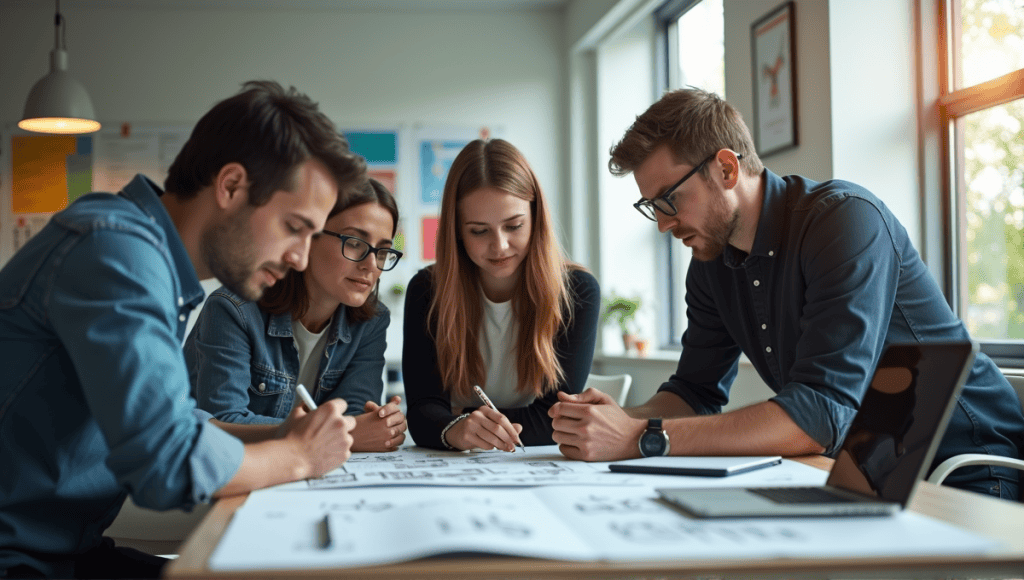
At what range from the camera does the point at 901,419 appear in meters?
0.98

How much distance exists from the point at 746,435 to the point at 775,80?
2.20 metres

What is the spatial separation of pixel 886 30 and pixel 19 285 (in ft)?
9.07

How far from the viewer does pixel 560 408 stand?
1.44m

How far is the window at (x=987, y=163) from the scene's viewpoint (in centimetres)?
249

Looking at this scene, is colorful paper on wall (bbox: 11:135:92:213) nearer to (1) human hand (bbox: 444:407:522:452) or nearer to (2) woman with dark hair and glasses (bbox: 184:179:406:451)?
(2) woman with dark hair and glasses (bbox: 184:179:406:451)

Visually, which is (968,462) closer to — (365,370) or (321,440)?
(321,440)

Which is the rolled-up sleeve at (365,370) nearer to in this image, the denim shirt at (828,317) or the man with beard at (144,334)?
the man with beard at (144,334)

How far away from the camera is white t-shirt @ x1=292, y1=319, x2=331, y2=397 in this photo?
197 centimetres

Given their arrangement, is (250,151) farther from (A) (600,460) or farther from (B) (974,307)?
(B) (974,307)

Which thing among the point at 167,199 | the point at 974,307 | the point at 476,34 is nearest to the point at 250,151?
the point at 167,199

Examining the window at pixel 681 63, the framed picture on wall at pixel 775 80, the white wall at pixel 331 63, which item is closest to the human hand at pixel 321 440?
the framed picture on wall at pixel 775 80

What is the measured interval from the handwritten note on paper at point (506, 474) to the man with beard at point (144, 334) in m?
0.08

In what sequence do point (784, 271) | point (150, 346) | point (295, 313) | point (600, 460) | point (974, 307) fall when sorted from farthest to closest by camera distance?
point (974, 307), point (295, 313), point (784, 271), point (600, 460), point (150, 346)

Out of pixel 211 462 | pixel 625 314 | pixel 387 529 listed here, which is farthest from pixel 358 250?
pixel 625 314
